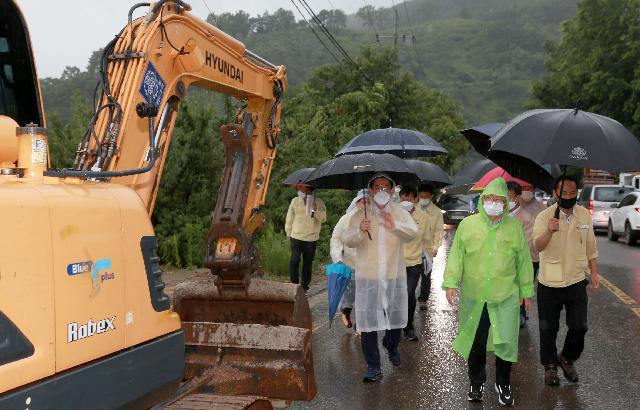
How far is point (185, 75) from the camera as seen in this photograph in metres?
5.18

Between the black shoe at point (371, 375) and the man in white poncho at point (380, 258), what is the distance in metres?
0.06

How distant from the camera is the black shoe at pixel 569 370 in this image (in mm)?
6676

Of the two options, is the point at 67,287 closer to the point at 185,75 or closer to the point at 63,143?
the point at 185,75

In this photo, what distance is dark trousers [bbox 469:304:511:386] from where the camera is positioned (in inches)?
241

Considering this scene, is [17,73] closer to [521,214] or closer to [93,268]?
[93,268]

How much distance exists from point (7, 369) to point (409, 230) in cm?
475

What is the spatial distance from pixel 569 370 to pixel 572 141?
7.06ft

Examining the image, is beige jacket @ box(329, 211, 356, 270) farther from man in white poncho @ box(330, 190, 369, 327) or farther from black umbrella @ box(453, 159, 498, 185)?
black umbrella @ box(453, 159, 498, 185)

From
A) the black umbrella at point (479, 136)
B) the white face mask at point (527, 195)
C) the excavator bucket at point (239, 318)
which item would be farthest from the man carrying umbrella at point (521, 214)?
the excavator bucket at point (239, 318)

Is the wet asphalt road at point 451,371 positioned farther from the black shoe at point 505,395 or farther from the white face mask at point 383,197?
the white face mask at point 383,197

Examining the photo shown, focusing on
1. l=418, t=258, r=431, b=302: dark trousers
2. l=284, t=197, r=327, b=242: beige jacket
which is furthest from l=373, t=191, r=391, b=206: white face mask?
l=284, t=197, r=327, b=242: beige jacket

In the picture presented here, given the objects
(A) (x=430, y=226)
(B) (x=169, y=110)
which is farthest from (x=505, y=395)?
(A) (x=430, y=226)

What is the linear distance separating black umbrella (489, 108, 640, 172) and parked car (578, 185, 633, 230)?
1855 centimetres

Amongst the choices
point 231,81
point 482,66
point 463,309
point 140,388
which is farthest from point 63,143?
point 482,66
